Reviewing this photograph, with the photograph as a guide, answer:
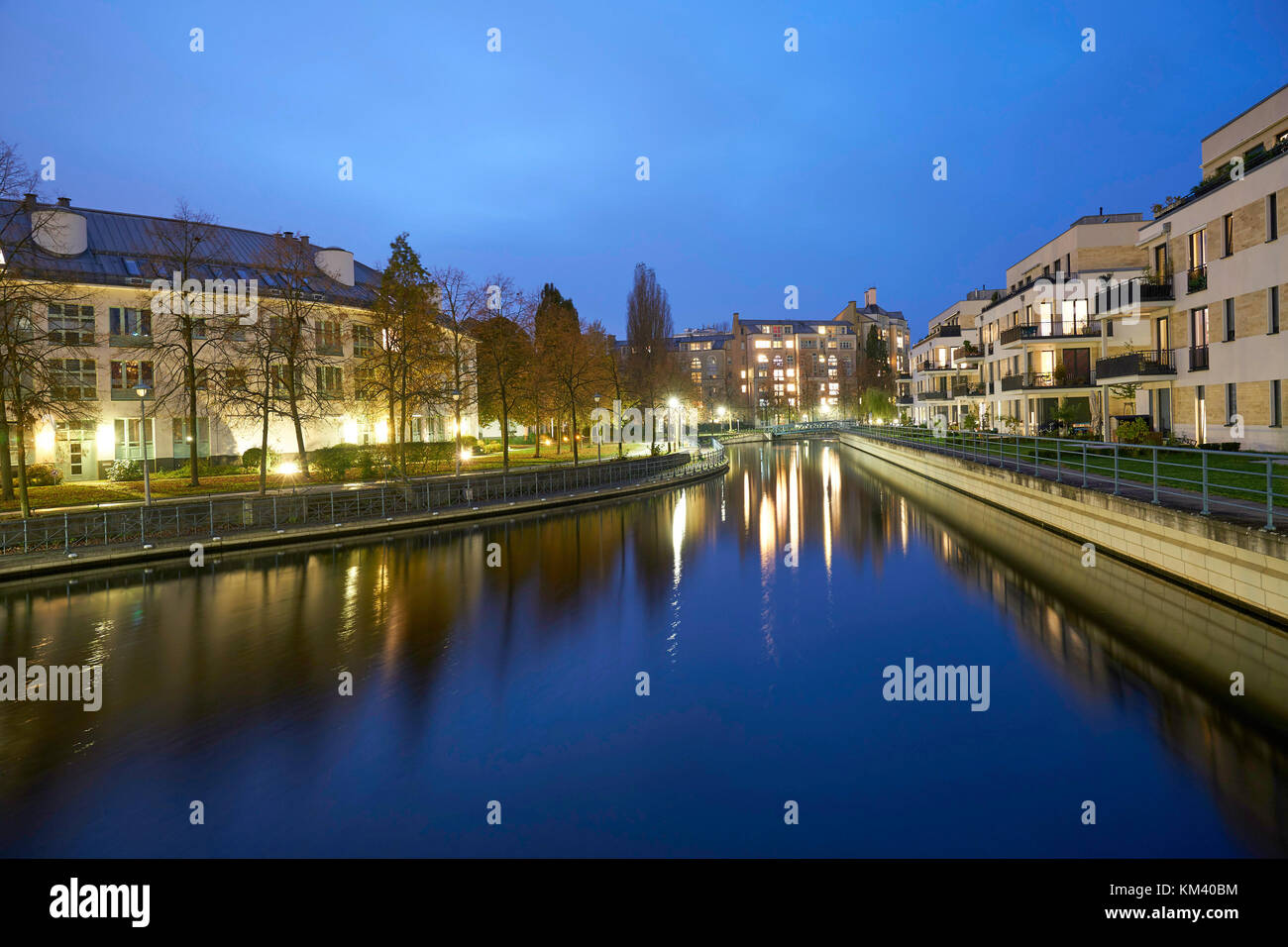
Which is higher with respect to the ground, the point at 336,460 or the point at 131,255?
the point at 131,255

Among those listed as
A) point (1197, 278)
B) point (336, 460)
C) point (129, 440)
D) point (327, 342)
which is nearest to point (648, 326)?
point (327, 342)

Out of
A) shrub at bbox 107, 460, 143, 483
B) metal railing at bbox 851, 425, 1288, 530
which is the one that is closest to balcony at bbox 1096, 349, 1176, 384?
metal railing at bbox 851, 425, 1288, 530

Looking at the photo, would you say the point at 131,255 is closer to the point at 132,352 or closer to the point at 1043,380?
the point at 132,352

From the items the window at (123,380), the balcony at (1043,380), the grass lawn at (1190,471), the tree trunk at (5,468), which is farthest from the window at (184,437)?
the balcony at (1043,380)

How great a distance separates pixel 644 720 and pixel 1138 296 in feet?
102

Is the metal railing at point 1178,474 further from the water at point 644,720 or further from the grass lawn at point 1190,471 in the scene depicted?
the water at point 644,720

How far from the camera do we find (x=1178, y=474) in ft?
60.4

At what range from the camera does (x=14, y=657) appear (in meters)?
9.98

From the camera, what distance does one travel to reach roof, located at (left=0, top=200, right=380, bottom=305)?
34.0 metres

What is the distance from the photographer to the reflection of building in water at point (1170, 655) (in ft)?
20.0

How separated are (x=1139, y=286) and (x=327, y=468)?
35329mm

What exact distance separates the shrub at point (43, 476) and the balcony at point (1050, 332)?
1804 inches
